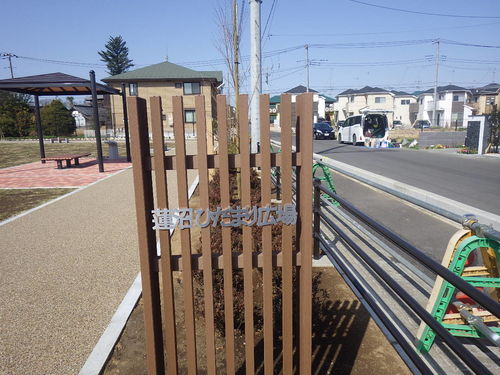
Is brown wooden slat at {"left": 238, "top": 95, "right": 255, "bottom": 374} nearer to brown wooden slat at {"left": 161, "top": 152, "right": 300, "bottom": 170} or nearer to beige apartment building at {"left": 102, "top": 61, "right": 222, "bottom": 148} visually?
brown wooden slat at {"left": 161, "top": 152, "right": 300, "bottom": 170}

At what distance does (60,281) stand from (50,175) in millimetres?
10281

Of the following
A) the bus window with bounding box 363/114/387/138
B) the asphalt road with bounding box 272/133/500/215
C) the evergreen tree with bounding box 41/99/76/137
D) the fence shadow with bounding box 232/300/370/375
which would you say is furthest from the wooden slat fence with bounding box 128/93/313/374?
the evergreen tree with bounding box 41/99/76/137

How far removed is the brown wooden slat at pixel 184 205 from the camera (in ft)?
6.97

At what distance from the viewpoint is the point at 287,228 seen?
2.26 metres

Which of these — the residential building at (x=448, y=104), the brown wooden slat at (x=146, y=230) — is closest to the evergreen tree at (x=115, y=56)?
the residential building at (x=448, y=104)

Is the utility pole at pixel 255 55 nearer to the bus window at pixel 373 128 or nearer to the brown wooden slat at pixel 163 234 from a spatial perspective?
the brown wooden slat at pixel 163 234

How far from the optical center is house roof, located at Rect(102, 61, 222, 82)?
1574 inches

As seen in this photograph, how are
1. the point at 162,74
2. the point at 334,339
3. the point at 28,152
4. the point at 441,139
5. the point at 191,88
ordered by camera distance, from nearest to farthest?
1. the point at 334,339
2. the point at 28,152
3. the point at 441,139
4. the point at 162,74
5. the point at 191,88

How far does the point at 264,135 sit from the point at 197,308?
1.91 meters

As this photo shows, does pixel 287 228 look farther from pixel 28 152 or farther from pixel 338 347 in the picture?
pixel 28 152

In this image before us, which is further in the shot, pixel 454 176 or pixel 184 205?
pixel 454 176

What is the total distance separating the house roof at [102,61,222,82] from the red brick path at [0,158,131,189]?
83.9ft

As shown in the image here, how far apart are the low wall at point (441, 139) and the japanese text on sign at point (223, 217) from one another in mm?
24532

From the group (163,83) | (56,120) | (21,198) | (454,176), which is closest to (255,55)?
(21,198)
